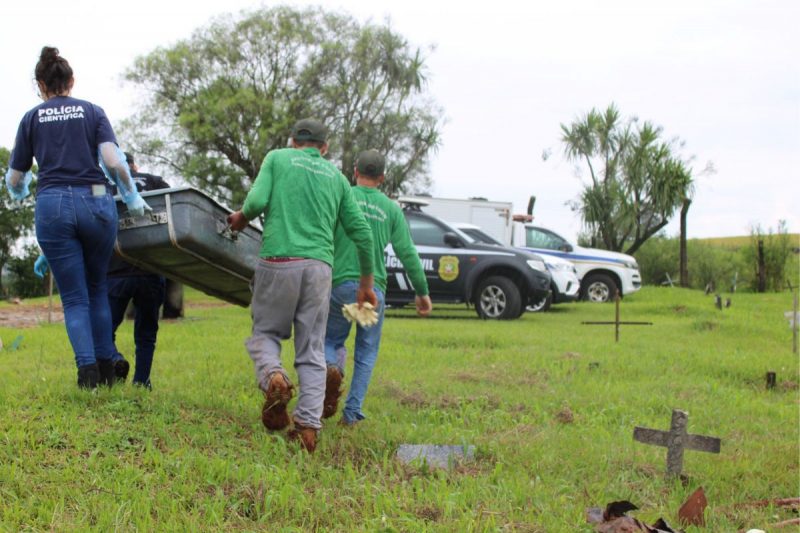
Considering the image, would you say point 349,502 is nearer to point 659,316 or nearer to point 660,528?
point 660,528

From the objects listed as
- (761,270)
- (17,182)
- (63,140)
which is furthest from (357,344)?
(761,270)

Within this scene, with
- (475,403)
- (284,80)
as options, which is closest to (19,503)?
(475,403)

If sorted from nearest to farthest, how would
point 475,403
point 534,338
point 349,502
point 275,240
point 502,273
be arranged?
1. point 349,502
2. point 275,240
3. point 475,403
4. point 534,338
5. point 502,273

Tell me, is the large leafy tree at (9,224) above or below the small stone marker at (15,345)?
above

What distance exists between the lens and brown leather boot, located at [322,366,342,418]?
5105 mm

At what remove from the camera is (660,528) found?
11.7 feet

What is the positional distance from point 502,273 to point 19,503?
1197 cm

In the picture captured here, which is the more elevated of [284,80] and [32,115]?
[284,80]

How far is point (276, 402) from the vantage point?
4480 mm

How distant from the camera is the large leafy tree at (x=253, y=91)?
29.6 m

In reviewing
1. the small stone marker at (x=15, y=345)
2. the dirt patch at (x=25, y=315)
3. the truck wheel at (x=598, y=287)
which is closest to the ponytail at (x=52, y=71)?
the small stone marker at (x=15, y=345)

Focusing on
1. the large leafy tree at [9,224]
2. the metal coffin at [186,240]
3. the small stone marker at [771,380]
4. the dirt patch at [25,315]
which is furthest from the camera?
the large leafy tree at [9,224]

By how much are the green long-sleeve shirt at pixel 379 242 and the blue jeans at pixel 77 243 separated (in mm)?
1361

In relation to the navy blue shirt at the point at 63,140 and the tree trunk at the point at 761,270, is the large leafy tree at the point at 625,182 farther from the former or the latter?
the navy blue shirt at the point at 63,140
